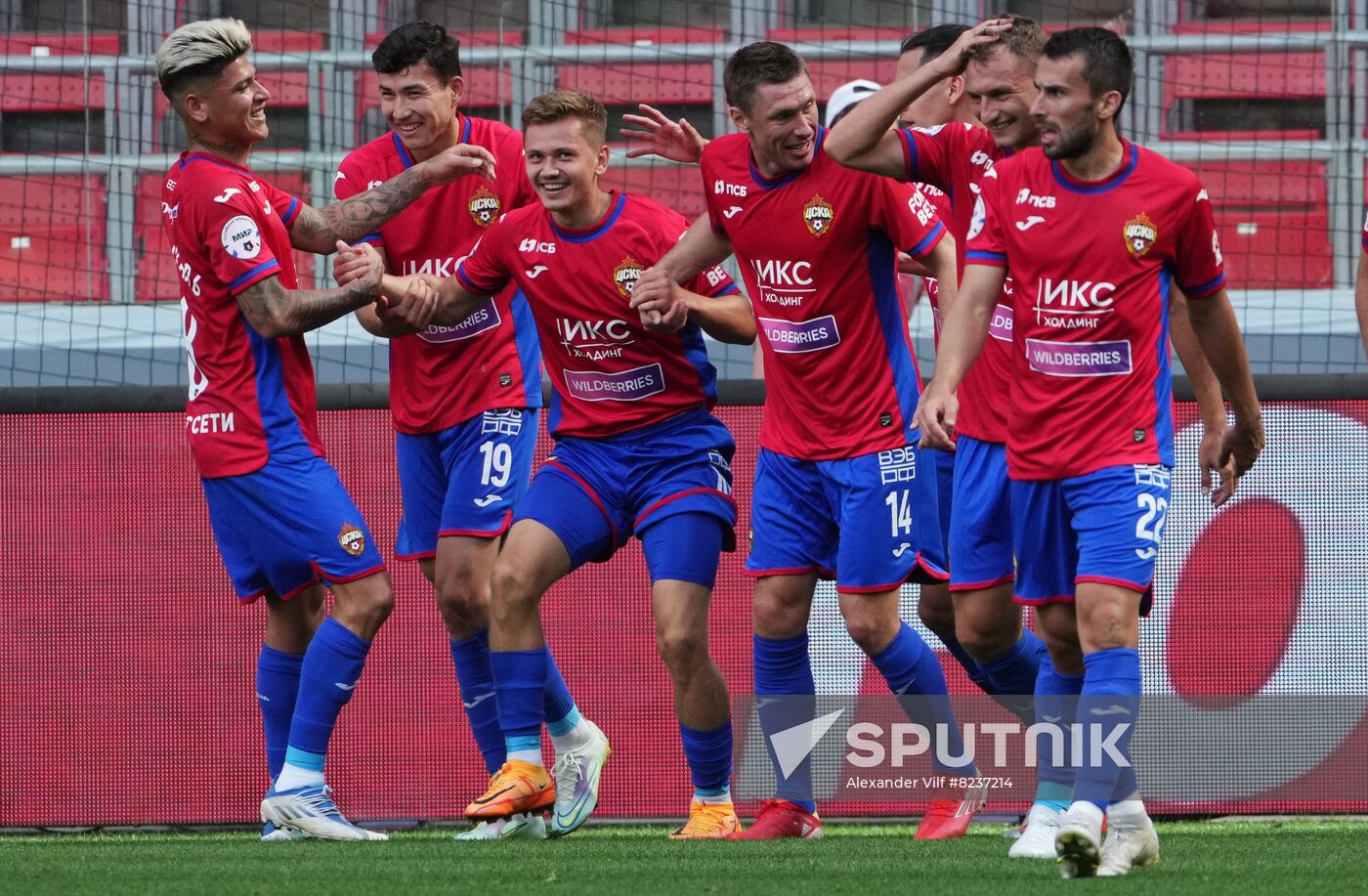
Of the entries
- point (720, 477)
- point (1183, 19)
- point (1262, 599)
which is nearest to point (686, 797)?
point (720, 477)

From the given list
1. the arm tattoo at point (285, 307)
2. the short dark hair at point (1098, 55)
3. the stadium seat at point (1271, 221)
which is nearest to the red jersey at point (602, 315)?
the arm tattoo at point (285, 307)

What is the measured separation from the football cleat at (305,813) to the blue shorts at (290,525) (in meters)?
0.62

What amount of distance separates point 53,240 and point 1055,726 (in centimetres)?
658

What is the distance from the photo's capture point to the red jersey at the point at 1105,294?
4410mm

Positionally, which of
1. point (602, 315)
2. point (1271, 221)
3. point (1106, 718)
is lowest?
point (1106, 718)

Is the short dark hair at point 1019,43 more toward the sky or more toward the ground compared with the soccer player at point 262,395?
more toward the sky

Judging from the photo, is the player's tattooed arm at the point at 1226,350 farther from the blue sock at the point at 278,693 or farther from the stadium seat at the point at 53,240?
the stadium seat at the point at 53,240

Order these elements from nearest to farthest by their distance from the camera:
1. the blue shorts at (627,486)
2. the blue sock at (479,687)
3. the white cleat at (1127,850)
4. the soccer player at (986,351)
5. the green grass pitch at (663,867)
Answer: the green grass pitch at (663,867), the white cleat at (1127,850), the soccer player at (986,351), the blue shorts at (627,486), the blue sock at (479,687)

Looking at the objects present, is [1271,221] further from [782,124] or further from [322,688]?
[322,688]

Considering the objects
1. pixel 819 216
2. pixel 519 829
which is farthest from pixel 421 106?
pixel 519 829

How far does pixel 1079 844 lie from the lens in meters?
3.90

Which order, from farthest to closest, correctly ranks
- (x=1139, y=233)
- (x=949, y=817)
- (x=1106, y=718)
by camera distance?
(x=949, y=817), (x=1139, y=233), (x=1106, y=718)

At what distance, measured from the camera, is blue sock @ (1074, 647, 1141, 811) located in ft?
13.4

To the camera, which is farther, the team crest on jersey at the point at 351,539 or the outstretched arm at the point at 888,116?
the team crest on jersey at the point at 351,539
